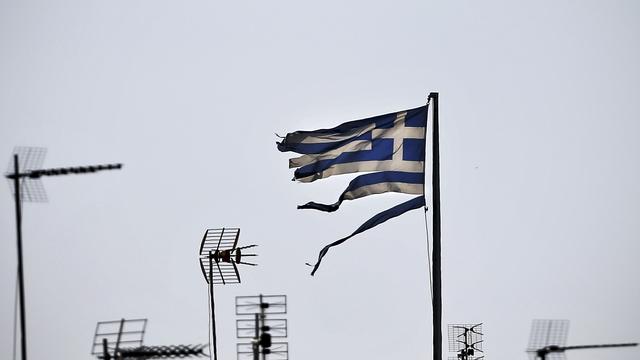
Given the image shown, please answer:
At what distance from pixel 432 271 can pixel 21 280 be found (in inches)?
323

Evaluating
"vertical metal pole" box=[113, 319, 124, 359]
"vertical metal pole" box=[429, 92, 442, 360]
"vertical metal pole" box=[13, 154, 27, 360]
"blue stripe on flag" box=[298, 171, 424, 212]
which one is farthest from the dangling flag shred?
"vertical metal pole" box=[13, 154, 27, 360]

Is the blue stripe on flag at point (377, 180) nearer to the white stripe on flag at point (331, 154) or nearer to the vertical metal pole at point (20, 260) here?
the white stripe on flag at point (331, 154)

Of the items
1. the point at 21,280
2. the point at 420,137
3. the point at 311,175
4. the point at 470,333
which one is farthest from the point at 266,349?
the point at 470,333

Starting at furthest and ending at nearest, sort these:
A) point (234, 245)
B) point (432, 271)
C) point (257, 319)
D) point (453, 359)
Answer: point (453, 359) → point (234, 245) → point (257, 319) → point (432, 271)

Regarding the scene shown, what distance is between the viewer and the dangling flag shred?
27156 mm

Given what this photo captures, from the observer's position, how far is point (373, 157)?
27500mm

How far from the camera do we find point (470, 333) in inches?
1667

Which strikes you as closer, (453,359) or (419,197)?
(419,197)

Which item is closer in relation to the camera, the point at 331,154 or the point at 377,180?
the point at 377,180

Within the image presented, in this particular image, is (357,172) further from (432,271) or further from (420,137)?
(432,271)

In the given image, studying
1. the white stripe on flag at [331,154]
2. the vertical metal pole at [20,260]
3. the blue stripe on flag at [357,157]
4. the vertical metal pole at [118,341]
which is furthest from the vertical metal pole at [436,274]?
the vertical metal pole at [20,260]

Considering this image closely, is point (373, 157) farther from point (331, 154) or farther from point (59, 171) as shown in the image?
point (59, 171)

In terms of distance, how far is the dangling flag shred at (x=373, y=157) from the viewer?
27156mm

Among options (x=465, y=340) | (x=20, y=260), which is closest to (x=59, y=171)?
(x=20, y=260)
